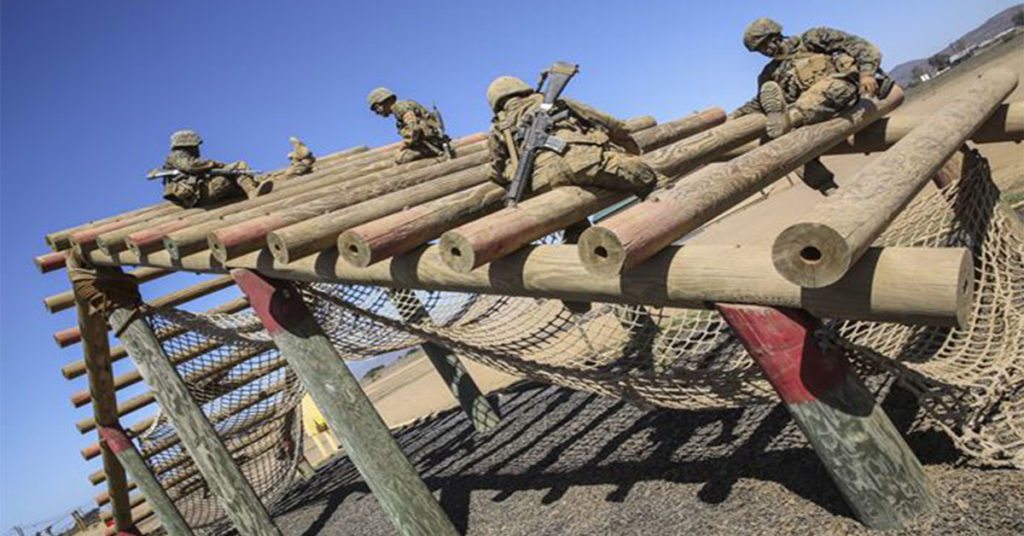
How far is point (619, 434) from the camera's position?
6.02m

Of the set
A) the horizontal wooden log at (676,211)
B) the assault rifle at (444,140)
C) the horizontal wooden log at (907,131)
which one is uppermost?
the assault rifle at (444,140)

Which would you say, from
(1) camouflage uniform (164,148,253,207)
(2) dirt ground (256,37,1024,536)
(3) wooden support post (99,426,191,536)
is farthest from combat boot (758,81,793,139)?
(3) wooden support post (99,426,191,536)

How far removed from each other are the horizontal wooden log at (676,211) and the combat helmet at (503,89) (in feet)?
4.33

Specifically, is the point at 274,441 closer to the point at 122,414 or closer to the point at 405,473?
the point at 122,414

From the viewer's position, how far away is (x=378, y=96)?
7320 millimetres

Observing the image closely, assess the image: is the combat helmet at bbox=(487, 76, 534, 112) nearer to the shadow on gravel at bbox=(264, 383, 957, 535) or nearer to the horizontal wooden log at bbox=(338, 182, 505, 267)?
the horizontal wooden log at bbox=(338, 182, 505, 267)

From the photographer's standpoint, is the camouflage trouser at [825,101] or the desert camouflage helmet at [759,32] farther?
the desert camouflage helmet at [759,32]

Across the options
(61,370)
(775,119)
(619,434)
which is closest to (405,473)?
(619,434)

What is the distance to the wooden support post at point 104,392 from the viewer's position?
650 cm

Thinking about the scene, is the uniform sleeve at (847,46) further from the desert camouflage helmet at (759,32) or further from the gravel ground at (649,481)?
the gravel ground at (649,481)

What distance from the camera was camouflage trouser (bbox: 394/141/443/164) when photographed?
6.90 m

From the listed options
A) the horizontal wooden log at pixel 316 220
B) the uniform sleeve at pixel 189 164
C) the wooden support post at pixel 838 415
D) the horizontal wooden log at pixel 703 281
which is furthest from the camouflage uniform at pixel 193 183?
the wooden support post at pixel 838 415

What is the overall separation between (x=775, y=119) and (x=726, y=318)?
10.8 ft

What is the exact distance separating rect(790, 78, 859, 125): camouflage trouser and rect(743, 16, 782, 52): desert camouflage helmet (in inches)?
33.8
